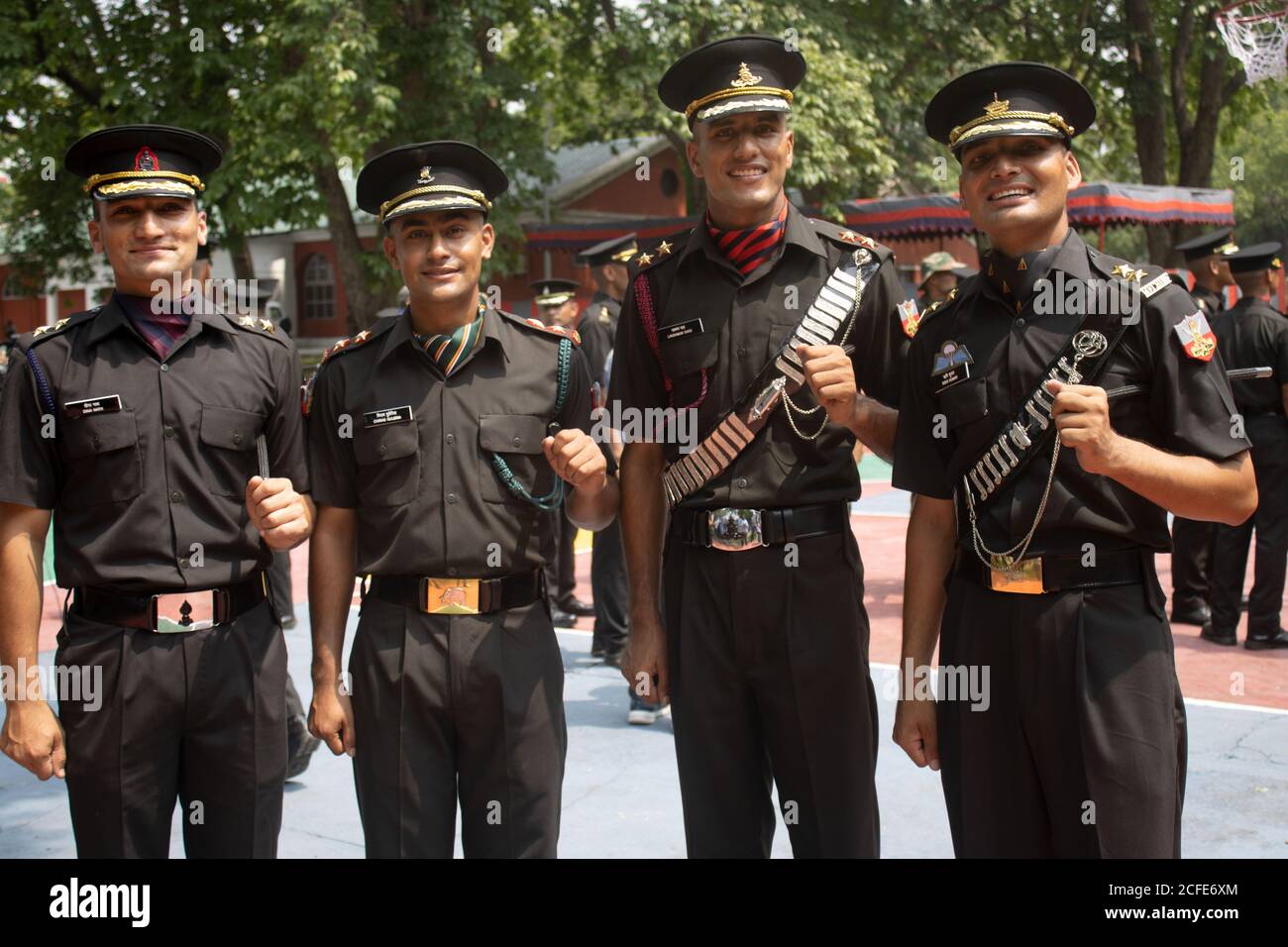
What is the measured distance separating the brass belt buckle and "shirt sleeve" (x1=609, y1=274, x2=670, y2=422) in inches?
42.0

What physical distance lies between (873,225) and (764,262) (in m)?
17.9

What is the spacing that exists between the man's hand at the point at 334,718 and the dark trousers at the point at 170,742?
157 mm

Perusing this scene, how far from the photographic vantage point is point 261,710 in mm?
3344

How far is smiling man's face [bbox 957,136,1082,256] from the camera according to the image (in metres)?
2.95

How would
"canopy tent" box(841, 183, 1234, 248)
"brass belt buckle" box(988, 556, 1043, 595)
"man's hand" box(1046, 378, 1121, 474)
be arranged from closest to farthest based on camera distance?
"man's hand" box(1046, 378, 1121, 474) → "brass belt buckle" box(988, 556, 1043, 595) → "canopy tent" box(841, 183, 1234, 248)

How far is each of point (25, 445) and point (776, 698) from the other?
2.08 metres

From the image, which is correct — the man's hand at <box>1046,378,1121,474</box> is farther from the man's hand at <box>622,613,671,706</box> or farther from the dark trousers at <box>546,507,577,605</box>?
the dark trousers at <box>546,507,577,605</box>

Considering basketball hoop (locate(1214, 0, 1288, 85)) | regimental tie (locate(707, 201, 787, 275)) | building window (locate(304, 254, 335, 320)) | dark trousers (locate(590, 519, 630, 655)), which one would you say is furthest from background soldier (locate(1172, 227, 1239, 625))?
building window (locate(304, 254, 335, 320))

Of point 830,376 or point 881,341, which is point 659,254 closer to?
point 881,341

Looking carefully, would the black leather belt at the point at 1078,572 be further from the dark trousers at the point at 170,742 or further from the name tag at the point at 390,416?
the dark trousers at the point at 170,742

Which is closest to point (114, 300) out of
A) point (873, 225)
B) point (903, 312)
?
point (903, 312)

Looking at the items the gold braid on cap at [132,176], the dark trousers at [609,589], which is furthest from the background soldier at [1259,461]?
the gold braid on cap at [132,176]
